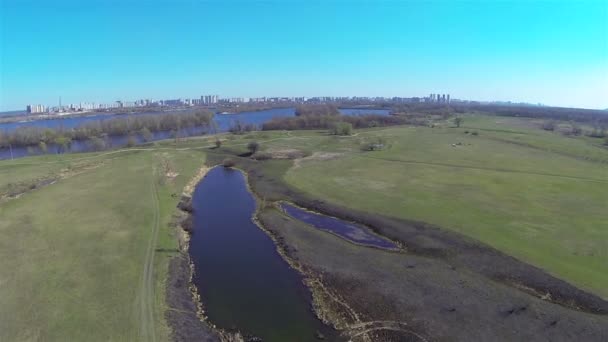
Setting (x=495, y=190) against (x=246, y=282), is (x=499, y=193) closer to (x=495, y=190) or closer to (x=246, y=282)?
(x=495, y=190)

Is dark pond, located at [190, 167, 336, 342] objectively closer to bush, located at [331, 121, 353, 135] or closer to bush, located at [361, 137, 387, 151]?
bush, located at [361, 137, 387, 151]

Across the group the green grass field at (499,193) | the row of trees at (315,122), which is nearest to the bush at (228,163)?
the green grass field at (499,193)

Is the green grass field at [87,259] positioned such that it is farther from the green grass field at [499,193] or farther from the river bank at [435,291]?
the green grass field at [499,193]

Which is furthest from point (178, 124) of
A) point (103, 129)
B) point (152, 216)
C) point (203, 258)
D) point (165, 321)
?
point (165, 321)

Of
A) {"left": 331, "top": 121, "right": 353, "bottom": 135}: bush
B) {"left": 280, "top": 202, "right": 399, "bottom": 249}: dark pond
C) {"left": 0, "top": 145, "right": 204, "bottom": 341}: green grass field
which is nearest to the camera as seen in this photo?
{"left": 0, "top": 145, "right": 204, "bottom": 341}: green grass field

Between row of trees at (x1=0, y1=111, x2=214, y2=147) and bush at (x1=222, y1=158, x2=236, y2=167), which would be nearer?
bush at (x1=222, y1=158, x2=236, y2=167)

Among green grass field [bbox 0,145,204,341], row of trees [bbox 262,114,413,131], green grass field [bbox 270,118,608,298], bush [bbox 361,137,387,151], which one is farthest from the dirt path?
row of trees [bbox 262,114,413,131]
